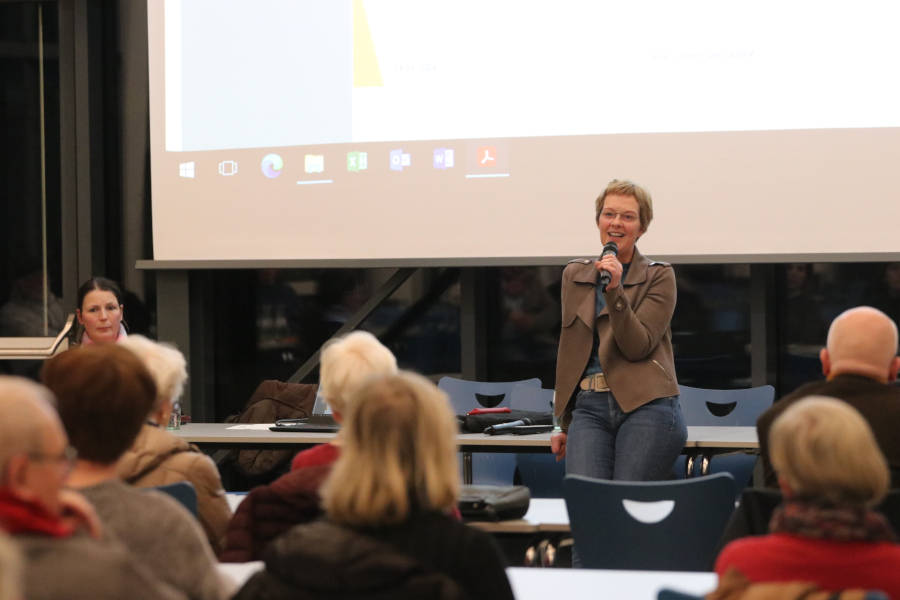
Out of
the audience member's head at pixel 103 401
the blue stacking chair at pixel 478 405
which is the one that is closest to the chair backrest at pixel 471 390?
the blue stacking chair at pixel 478 405

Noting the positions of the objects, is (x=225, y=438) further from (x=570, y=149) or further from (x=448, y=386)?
(x=570, y=149)

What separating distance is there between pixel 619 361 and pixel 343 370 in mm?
1261

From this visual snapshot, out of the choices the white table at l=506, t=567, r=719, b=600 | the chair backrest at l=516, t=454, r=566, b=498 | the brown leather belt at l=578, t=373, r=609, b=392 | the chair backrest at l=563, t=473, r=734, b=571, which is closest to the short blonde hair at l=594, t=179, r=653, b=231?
the brown leather belt at l=578, t=373, r=609, b=392

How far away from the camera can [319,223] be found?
5.22 metres

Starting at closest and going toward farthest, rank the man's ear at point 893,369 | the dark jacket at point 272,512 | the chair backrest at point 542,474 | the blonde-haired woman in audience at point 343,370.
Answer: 1. the dark jacket at point 272,512
2. the blonde-haired woman in audience at point 343,370
3. the man's ear at point 893,369
4. the chair backrest at point 542,474

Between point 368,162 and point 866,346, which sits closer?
point 866,346

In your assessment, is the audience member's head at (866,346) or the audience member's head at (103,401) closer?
the audience member's head at (103,401)

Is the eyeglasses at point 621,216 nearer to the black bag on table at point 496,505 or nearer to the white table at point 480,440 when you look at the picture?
the white table at point 480,440

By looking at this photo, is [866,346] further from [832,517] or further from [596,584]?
[832,517]

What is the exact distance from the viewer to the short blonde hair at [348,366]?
231 centimetres

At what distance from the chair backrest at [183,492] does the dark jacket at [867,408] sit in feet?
4.08

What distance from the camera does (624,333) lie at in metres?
3.26

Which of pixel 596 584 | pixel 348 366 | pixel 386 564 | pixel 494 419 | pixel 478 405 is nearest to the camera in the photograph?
pixel 386 564

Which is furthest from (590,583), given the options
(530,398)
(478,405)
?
(478,405)
